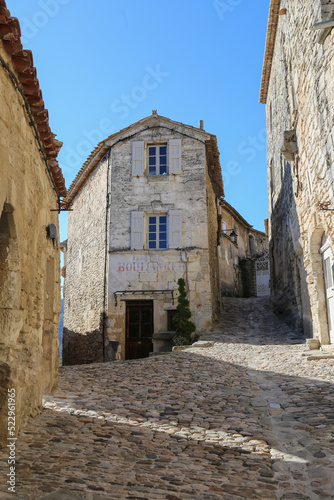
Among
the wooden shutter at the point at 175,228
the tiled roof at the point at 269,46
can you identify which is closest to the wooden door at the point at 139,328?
the wooden shutter at the point at 175,228

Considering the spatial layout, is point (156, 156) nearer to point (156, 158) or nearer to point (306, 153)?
point (156, 158)

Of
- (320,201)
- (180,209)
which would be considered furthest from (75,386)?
(180,209)

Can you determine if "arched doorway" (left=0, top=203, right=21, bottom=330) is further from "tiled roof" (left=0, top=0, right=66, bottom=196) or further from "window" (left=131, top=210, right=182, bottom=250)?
"window" (left=131, top=210, right=182, bottom=250)

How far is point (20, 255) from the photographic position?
4148 millimetres

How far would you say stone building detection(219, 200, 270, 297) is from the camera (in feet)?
78.3

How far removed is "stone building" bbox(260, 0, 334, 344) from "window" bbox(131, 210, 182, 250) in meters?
3.54

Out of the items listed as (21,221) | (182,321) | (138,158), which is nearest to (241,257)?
(138,158)

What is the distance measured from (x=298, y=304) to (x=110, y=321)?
586 cm

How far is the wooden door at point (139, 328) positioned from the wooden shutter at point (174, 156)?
179 inches

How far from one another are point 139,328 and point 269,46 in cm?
1078

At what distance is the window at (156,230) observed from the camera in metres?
14.8

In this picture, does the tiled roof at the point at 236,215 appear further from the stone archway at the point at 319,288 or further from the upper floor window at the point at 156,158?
the stone archway at the point at 319,288

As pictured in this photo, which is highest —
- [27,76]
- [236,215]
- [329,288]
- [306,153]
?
[236,215]

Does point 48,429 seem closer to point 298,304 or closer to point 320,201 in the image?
point 320,201
